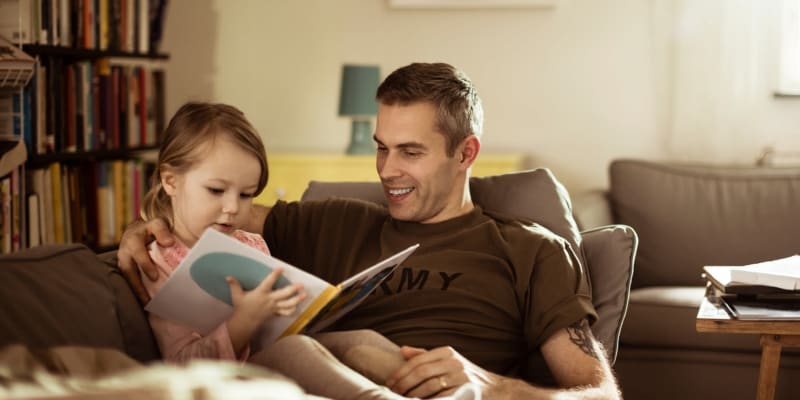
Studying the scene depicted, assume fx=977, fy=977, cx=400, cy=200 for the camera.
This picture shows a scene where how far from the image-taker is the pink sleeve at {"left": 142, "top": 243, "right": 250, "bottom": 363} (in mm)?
1590

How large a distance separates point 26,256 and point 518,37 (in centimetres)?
290

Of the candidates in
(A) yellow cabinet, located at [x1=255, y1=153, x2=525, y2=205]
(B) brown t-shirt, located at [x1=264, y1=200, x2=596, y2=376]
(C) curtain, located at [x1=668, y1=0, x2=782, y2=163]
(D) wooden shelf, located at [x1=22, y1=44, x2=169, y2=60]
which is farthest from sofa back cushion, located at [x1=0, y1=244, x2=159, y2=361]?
(C) curtain, located at [x1=668, y1=0, x2=782, y2=163]

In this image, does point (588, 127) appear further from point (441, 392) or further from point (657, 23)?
point (441, 392)

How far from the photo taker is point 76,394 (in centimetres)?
106

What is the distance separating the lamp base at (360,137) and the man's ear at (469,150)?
186 centimetres

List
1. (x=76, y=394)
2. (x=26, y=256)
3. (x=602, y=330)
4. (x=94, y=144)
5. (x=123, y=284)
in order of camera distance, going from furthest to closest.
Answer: (x=94, y=144)
(x=602, y=330)
(x=123, y=284)
(x=26, y=256)
(x=76, y=394)

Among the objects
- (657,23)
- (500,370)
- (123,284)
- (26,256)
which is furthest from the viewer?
(657,23)

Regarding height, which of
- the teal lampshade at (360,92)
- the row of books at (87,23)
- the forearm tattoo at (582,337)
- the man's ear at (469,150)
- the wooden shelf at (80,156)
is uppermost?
the row of books at (87,23)

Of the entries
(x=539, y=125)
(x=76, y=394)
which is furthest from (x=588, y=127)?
(x=76, y=394)

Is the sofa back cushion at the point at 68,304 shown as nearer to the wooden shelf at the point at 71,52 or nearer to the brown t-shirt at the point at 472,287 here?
the brown t-shirt at the point at 472,287

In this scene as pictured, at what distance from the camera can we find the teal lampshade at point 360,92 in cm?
395

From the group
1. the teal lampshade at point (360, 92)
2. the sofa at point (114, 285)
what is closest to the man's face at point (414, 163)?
the sofa at point (114, 285)

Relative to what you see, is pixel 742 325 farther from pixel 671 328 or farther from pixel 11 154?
pixel 11 154

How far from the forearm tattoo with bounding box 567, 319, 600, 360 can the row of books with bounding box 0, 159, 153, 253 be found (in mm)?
1847
